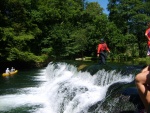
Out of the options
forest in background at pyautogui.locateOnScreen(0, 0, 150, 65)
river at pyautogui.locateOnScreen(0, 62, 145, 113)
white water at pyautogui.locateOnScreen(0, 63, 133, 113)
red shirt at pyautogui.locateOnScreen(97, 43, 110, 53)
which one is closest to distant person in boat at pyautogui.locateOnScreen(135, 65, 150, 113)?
river at pyautogui.locateOnScreen(0, 62, 145, 113)

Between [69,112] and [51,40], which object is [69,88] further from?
[51,40]

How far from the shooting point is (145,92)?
14.3 ft

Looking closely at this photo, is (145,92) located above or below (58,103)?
above

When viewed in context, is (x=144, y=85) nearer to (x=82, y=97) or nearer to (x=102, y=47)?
(x=82, y=97)

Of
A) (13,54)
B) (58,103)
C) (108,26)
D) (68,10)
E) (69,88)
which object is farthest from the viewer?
(68,10)

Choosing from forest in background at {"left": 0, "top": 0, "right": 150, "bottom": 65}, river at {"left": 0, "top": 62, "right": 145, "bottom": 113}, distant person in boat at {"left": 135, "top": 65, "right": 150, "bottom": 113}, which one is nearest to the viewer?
distant person in boat at {"left": 135, "top": 65, "right": 150, "bottom": 113}

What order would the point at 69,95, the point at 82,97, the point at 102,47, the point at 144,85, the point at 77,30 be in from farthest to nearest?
the point at 77,30, the point at 102,47, the point at 69,95, the point at 82,97, the point at 144,85

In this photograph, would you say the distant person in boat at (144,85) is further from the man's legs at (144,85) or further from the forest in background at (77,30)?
the forest in background at (77,30)

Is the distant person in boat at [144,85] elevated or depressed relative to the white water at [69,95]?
elevated

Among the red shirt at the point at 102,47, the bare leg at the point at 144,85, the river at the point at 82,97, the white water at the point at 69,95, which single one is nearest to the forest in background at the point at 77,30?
the white water at the point at 69,95

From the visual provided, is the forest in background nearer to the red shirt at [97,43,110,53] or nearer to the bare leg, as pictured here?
the red shirt at [97,43,110,53]

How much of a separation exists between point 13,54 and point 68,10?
18225 mm

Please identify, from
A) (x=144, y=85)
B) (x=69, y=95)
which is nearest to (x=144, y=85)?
(x=144, y=85)

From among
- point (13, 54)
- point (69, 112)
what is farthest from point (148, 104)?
point (13, 54)
